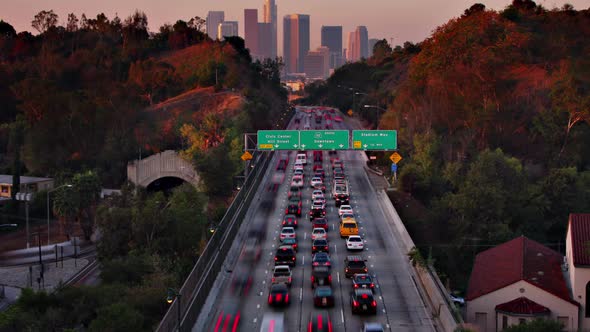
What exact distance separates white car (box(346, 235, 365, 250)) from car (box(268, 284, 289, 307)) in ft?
36.5

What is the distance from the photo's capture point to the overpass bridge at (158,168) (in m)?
79.4

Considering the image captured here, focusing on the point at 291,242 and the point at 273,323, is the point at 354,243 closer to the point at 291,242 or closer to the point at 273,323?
the point at 291,242

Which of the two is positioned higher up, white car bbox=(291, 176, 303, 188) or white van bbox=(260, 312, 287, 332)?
white car bbox=(291, 176, 303, 188)

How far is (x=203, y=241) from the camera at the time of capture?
48469 millimetres

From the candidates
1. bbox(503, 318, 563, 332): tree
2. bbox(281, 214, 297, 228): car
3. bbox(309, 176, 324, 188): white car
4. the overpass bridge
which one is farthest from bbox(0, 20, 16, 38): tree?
bbox(503, 318, 563, 332): tree

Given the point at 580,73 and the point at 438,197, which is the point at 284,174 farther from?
the point at 580,73

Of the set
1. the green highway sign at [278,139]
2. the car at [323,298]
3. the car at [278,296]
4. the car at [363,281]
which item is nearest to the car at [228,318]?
the car at [278,296]

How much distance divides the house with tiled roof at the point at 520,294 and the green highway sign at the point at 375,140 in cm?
2122

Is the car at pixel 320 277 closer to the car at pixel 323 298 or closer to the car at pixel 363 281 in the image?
the car at pixel 363 281

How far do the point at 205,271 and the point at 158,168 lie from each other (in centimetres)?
4595

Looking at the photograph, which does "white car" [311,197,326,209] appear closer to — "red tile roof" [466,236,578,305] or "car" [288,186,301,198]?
"car" [288,186,301,198]

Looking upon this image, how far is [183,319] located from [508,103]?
7438 centimetres

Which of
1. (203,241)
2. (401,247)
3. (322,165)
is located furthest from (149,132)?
(401,247)

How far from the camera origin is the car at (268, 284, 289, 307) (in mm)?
33438
